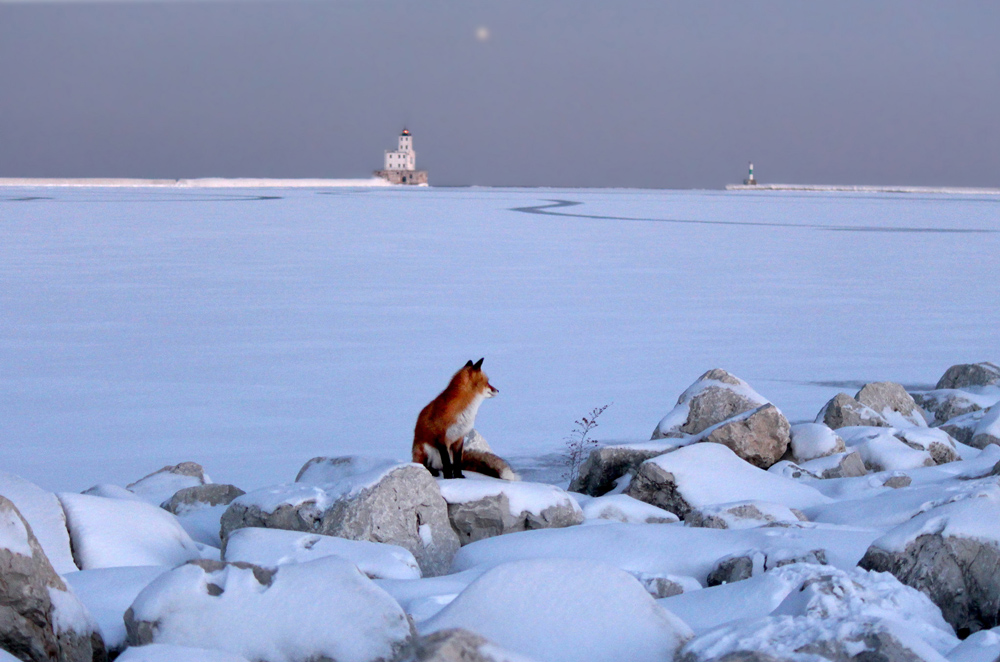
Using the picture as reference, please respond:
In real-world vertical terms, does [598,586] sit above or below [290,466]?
above

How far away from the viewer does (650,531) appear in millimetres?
4684

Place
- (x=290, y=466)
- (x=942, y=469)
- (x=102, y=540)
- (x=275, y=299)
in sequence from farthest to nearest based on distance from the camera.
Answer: (x=275, y=299), (x=290, y=466), (x=942, y=469), (x=102, y=540)

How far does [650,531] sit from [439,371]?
19.7 feet

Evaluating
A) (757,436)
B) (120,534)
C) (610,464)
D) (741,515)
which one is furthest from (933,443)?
(120,534)

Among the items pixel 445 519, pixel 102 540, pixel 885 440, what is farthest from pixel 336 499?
pixel 885 440

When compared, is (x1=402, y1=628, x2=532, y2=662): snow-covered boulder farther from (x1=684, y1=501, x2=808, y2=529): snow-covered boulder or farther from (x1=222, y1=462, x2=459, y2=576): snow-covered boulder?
(x1=684, y1=501, x2=808, y2=529): snow-covered boulder

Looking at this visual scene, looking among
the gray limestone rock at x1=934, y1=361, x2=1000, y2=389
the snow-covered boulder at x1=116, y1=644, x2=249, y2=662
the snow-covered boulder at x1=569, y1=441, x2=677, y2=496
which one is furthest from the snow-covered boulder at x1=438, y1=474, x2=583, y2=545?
the gray limestone rock at x1=934, y1=361, x2=1000, y2=389

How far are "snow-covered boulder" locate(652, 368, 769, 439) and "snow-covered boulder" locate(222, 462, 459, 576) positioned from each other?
271 centimetres

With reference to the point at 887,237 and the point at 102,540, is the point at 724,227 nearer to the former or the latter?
the point at 887,237

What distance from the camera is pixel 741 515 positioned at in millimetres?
5016

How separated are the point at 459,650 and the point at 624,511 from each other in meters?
2.99

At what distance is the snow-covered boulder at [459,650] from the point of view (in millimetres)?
2457

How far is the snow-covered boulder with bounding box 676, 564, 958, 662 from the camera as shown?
269cm

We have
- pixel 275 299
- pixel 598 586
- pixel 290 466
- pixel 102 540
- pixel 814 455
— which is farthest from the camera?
pixel 275 299
